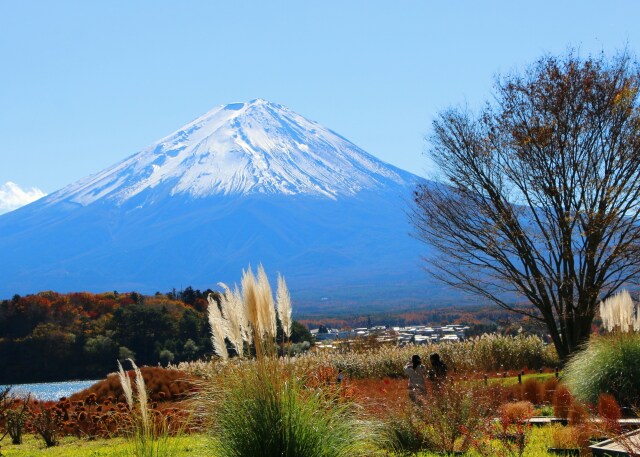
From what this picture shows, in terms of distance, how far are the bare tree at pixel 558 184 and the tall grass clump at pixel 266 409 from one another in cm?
1114

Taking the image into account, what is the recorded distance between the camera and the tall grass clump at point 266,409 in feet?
27.1

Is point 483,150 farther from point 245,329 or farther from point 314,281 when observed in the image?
point 314,281

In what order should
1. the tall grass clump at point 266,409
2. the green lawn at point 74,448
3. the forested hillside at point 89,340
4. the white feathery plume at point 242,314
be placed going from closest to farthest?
the tall grass clump at point 266,409 < the white feathery plume at point 242,314 < the green lawn at point 74,448 < the forested hillside at point 89,340

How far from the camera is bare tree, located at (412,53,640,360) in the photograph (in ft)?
63.6

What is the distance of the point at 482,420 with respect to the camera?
398 inches

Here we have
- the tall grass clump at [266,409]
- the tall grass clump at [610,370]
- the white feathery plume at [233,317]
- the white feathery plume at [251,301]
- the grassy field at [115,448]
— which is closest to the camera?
the tall grass clump at [266,409]

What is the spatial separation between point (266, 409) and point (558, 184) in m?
13.6

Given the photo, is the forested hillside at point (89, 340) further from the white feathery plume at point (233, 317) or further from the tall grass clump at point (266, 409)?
the tall grass clump at point (266, 409)

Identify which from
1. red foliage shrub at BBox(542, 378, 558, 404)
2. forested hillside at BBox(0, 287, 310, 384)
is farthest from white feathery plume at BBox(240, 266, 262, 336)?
forested hillside at BBox(0, 287, 310, 384)

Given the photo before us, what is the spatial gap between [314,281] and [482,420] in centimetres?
16790

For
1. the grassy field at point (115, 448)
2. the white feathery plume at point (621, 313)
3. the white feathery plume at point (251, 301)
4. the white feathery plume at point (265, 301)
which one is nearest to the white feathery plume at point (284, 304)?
the white feathery plume at point (265, 301)

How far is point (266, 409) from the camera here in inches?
325

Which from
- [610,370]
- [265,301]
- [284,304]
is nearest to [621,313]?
[610,370]

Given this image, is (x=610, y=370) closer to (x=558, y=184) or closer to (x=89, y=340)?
(x=558, y=184)
